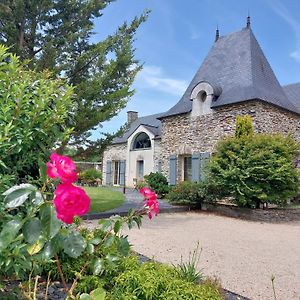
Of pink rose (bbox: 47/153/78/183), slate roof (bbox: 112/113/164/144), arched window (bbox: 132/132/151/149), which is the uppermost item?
slate roof (bbox: 112/113/164/144)

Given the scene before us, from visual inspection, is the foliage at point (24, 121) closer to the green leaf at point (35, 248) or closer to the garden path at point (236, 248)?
the green leaf at point (35, 248)

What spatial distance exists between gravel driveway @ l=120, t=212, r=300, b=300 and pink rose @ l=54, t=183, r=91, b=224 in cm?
284

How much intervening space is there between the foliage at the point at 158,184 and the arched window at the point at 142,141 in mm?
5440

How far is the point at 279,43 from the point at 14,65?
13.9 meters

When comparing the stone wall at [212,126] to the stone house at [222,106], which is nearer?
the stone wall at [212,126]

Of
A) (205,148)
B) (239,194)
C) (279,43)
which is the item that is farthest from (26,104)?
(279,43)

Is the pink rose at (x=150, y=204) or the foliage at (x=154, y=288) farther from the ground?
the pink rose at (x=150, y=204)

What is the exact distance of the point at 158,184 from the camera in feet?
46.0

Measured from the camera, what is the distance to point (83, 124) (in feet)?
27.9

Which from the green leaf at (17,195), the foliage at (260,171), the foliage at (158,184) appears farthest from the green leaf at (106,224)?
the foliage at (158,184)

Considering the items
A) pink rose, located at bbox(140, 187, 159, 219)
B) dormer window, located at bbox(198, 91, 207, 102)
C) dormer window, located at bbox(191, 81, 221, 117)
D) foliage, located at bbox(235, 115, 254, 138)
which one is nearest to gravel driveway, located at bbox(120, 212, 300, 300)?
pink rose, located at bbox(140, 187, 159, 219)

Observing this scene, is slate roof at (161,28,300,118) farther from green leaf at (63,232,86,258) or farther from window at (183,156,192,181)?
green leaf at (63,232,86,258)

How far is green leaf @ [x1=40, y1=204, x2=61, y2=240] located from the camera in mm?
1168

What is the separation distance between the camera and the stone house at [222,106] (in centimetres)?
1288
